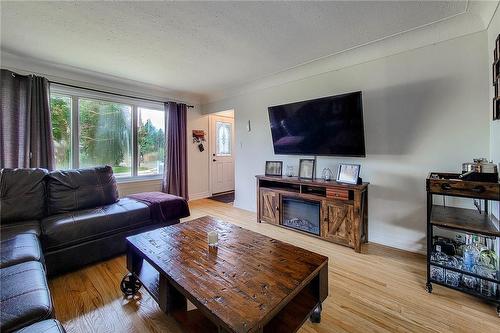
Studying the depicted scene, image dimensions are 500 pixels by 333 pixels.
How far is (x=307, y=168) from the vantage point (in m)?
3.17

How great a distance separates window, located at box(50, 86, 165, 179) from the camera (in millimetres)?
3271

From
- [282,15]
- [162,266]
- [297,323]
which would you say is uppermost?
[282,15]

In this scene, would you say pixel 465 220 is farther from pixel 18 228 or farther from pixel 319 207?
pixel 18 228

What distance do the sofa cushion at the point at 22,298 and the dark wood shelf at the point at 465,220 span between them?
2462 mm

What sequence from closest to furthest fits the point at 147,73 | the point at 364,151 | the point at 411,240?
the point at 411,240, the point at 364,151, the point at 147,73

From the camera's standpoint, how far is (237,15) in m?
1.91

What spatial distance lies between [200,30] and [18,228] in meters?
2.42

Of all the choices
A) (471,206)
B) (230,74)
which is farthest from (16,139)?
(471,206)

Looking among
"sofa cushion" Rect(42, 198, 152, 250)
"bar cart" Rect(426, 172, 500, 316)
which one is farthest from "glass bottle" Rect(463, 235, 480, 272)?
"sofa cushion" Rect(42, 198, 152, 250)

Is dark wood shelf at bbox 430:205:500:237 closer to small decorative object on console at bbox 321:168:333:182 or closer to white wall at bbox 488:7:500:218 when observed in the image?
white wall at bbox 488:7:500:218

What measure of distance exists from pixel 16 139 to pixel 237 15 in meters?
3.07

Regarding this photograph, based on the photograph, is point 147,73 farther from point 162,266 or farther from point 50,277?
point 162,266

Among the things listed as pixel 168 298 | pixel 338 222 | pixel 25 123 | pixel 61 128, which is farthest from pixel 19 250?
pixel 338 222

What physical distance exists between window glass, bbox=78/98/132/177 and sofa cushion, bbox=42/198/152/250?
4.87 ft
